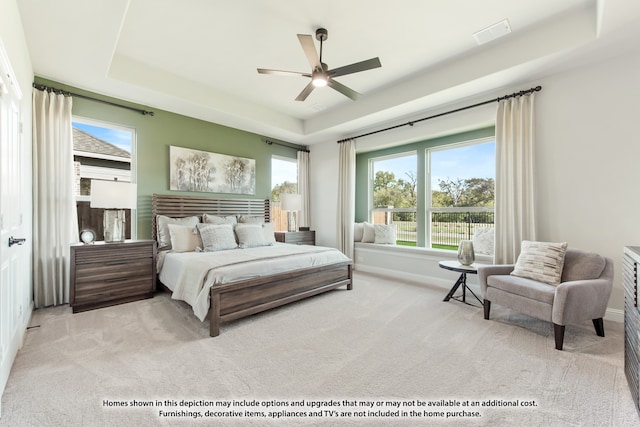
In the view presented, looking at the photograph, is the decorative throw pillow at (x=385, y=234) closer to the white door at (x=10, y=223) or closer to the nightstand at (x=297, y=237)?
the nightstand at (x=297, y=237)

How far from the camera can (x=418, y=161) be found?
201 inches

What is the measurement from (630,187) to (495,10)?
232 centimetres

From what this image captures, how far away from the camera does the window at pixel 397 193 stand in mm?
5234

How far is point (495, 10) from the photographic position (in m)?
2.63

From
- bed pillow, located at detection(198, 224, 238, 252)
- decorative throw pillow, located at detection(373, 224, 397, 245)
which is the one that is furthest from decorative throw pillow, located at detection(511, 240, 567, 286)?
bed pillow, located at detection(198, 224, 238, 252)

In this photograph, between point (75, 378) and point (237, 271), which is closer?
point (75, 378)

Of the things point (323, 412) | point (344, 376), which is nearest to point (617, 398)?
point (344, 376)

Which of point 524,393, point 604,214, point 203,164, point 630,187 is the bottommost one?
point 524,393

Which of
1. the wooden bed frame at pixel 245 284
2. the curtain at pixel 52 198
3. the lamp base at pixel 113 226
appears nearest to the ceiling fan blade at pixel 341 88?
the wooden bed frame at pixel 245 284

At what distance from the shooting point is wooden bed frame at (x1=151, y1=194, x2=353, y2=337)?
2693 mm

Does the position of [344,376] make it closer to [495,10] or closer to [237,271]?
[237,271]

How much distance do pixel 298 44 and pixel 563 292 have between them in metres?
3.64

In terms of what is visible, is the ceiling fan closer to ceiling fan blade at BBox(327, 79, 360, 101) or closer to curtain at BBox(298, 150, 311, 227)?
ceiling fan blade at BBox(327, 79, 360, 101)

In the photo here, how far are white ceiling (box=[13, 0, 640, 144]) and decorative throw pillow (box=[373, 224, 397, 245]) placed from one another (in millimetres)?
2163
